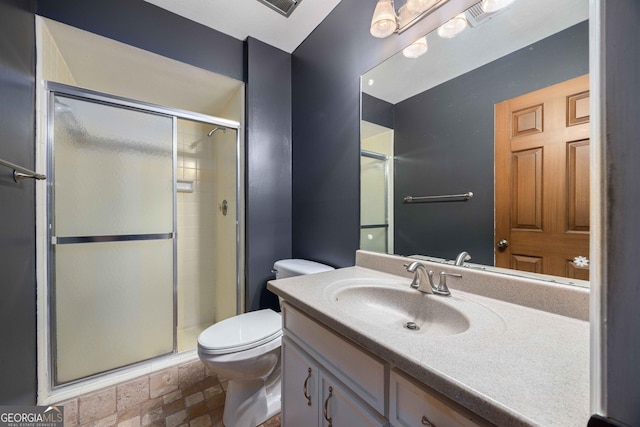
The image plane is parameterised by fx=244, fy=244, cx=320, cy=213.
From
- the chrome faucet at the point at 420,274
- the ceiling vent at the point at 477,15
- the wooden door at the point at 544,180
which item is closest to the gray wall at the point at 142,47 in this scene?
the chrome faucet at the point at 420,274

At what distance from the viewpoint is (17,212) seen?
112cm

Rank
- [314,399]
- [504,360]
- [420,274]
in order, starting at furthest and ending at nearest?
[420,274] < [314,399] < [504,360]

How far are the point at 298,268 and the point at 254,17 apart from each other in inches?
68.4

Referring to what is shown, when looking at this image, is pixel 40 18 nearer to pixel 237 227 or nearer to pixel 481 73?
pixel 237 227

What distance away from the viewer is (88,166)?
155cm

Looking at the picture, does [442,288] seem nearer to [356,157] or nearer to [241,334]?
[356,157]

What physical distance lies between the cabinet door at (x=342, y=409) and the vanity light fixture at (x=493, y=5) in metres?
1.42

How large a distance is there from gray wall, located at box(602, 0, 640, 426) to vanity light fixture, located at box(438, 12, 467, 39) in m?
0.93

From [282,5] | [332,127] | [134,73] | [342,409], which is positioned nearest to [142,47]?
[134,73]

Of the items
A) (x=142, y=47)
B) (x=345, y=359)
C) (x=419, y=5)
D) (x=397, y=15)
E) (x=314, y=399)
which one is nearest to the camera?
(x=345, y=359)

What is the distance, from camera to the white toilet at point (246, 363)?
3.82 feet

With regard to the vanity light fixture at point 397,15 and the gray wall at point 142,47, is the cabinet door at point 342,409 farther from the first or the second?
the vanity light fixture at point 397,15

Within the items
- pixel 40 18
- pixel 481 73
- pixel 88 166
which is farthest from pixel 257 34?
pixel 481 73

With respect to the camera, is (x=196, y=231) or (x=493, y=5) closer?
(x=493, y=5)
